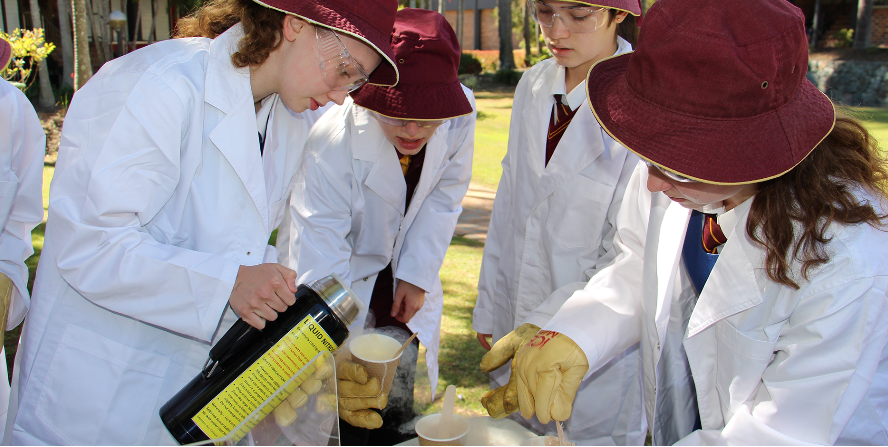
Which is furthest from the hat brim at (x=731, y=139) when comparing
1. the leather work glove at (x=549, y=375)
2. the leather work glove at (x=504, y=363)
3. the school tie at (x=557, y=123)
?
the school tie at (x=557, y=123)

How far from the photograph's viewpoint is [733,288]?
59.7 inches

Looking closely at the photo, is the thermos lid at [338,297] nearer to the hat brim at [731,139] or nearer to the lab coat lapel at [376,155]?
the hat brim at [731,139]

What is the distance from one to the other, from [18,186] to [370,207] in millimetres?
1215

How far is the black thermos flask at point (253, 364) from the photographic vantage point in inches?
48.9

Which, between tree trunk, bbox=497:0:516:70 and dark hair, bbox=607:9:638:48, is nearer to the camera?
dark hair, bbox=607:9:638:48

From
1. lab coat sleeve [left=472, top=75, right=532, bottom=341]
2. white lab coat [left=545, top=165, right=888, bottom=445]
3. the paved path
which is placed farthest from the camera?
the paved path

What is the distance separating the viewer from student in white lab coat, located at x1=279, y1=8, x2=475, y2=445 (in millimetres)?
2191

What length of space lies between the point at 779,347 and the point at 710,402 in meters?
0.33

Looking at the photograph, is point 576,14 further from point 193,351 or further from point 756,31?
point 193,351

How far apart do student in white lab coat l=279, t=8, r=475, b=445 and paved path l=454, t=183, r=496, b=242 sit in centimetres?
346

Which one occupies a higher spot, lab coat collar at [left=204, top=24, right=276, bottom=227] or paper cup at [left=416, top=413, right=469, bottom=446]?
lab coat collar at [left=204, top=24, right=276, bottom=227]

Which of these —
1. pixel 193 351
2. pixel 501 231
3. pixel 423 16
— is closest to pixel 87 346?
pixel 193 351

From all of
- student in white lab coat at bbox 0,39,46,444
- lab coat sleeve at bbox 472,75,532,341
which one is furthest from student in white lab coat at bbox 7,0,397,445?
lab coat sleeve at bbox 472,75,532,341

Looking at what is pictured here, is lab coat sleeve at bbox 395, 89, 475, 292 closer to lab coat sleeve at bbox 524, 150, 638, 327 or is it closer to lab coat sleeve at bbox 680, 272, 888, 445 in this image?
lab coat sleeve at bbox 524, 150, 638, 327
